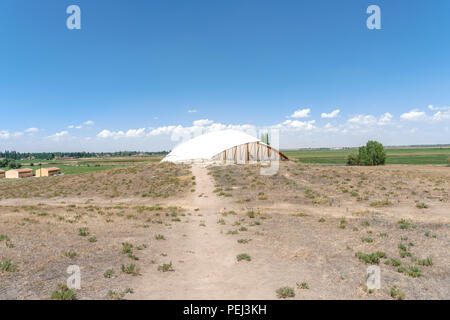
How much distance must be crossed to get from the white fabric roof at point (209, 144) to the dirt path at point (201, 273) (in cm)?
3297

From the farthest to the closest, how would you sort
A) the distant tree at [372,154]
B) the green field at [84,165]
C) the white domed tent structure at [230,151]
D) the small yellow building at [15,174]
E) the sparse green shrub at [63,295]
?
the green field at [84,165]
the distant tree at [372,154]
the small yellow building at [15,174]
the white domed tent structure at [230,151]
the sparse green shrub at [63,295]

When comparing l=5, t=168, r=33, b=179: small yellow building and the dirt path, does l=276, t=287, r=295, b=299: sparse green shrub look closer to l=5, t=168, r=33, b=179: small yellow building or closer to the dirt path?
the dirt path

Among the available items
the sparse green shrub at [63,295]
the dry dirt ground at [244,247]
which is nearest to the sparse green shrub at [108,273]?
the dry dirt ground at [244,247]

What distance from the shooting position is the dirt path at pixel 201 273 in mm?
6895

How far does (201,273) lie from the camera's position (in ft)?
27.4

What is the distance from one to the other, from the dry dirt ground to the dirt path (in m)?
0.04

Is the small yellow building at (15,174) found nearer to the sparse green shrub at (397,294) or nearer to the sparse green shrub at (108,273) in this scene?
the sparse green shrub at (108,273)

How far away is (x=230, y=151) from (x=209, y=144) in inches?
241

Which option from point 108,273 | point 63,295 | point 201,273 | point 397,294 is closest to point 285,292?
point 201,273

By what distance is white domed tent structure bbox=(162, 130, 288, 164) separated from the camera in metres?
45.5

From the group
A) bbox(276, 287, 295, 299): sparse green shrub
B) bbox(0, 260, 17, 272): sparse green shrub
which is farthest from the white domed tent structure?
bbox(276, 287, 295, 299): sparse green shrub

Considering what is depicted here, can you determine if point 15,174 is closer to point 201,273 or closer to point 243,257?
point 201,273

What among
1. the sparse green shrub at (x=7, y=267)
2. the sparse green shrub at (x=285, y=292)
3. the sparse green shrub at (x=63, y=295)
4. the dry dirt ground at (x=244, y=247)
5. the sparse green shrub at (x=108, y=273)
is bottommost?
the dry dirt ground at (x=244, y=247)
